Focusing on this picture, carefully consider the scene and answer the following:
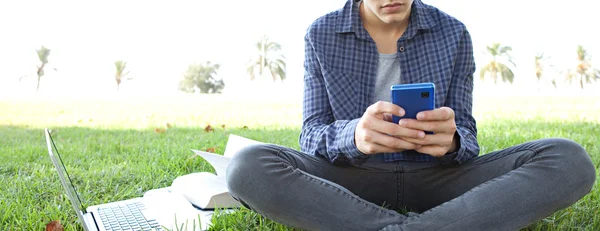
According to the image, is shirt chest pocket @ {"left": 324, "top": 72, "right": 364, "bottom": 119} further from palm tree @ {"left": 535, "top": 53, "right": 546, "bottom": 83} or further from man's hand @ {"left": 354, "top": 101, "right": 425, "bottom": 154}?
palm tree @ {"left": 535, "top": 53, "right": 546, "bottom": 83}

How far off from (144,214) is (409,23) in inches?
52.2

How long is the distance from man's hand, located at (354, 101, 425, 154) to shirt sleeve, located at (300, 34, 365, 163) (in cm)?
13

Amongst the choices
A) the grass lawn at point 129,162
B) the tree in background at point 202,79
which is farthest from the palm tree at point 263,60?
the grass lawn at point 129,162

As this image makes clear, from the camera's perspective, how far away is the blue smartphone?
1.41m

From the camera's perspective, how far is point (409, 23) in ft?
6.90

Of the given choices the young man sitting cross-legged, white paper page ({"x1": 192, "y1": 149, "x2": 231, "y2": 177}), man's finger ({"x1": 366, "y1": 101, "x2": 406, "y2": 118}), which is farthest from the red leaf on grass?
man's finger ({"x1": 366, "y1": 101, "x2": 406, "y2": 118})

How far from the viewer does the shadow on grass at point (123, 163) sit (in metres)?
2.04

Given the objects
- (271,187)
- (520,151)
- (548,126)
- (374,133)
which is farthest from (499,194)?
(548,126)

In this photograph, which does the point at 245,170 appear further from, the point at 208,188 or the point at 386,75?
the point at 386,75

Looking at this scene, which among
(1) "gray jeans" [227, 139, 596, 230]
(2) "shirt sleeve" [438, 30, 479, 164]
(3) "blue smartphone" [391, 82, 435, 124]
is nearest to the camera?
(3) "blue smartphone" [391, 82, 435, 124]

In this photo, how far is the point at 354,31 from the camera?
6.90 ft

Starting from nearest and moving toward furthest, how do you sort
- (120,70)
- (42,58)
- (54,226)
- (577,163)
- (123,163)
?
1. (577,163)
2. (54,226)
3. (123,163)
4. (42,58)
5. (120,70)

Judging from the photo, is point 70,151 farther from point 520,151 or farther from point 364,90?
point 520,151

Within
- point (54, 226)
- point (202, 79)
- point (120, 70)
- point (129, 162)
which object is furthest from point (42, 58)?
point (54, 226)
